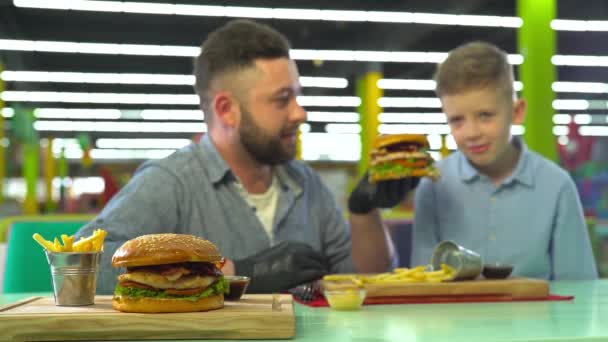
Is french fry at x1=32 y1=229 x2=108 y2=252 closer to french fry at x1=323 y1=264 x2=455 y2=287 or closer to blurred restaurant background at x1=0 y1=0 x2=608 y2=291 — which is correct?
french fry at x1=323 y1=264 x2=455 y2=287

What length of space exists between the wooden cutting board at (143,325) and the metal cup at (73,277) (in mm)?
132

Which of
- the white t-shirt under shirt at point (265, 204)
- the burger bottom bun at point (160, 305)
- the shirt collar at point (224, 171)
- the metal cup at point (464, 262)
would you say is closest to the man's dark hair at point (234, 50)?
the shirt collar at point (224, 171)

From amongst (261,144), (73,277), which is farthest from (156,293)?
(261,144)

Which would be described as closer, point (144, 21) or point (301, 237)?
point (301, 237)

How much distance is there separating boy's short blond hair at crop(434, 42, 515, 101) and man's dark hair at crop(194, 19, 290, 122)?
662mm

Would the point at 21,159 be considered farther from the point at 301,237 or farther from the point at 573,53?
the point at 301,237

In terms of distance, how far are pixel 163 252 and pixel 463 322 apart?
23.2 inches

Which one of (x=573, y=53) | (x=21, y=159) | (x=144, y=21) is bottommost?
(x=21, y=159)

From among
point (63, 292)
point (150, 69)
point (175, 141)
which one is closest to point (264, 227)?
point (63, 292)

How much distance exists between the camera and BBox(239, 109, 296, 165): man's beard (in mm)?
2559

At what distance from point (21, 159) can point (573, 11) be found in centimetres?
2348

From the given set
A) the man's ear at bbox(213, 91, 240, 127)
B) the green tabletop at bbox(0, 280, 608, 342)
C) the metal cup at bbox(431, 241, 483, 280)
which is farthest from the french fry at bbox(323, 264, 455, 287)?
the man's ear at bbox(213, 91, 240, 127)

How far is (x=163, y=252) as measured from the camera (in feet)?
3.94

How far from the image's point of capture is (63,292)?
1289 millimetres
